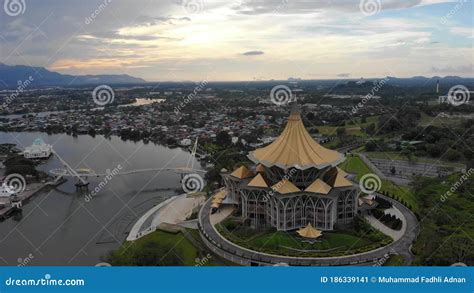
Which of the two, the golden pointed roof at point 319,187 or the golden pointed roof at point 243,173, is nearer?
the golden pointed roof at point 319,187

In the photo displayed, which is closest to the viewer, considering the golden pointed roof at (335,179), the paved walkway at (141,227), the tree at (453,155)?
the golden pointed roof at (335,179)

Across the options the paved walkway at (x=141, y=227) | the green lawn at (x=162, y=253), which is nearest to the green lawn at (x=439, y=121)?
the paved walkway at (x=141, y=227)

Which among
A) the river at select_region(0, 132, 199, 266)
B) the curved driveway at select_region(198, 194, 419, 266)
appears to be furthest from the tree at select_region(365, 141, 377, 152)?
the curved driveway at select_region(198, 194, 419, 266)

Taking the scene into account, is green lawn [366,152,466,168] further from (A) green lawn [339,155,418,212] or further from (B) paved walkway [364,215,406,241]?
(B) paved walkway [364,215,406,241]

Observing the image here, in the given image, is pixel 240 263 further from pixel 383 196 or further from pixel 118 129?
pixel 118 129

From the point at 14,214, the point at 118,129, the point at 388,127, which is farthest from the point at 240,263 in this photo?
the point at 118,129

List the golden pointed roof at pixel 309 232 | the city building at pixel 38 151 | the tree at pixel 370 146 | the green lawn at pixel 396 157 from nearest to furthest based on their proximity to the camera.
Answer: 1. the golden pointed roof at pixel 309 232
2. the green lawn at pixel 396 157
3. the tree at pixel 370 146
4. the city building at pixel 38 151

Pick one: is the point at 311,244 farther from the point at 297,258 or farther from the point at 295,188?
the point at 295,188

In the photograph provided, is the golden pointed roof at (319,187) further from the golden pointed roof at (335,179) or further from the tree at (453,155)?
the tree at (453,155)

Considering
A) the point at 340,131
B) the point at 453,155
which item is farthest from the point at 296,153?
the point at 340,131
